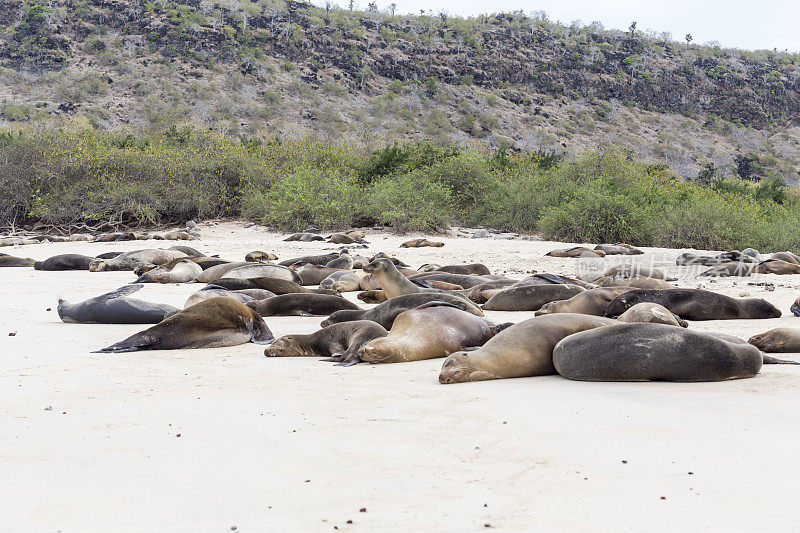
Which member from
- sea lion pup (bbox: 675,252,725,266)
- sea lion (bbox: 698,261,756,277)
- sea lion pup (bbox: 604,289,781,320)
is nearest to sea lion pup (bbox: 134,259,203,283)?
sea lion pup (bbox: 604,289,781,320)

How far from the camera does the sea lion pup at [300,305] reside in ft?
23.0

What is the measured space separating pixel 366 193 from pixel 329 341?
14.9 meters

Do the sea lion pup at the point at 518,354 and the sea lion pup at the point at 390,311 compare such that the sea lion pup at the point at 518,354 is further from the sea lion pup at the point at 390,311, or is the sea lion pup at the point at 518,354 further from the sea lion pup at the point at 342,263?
the sea lion pup at the point at 342,263

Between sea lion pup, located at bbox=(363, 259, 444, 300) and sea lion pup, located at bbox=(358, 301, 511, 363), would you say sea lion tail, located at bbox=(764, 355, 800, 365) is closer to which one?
sea lion pup, located at bbox=(358, 301, 511, 363)

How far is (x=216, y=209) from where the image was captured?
2197cm

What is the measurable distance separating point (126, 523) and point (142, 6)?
202 feet

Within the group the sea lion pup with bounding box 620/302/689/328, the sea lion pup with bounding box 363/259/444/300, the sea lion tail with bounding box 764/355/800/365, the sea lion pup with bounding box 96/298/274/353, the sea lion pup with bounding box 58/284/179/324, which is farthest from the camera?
the sea lion pup with bounding box 363/259/444/300

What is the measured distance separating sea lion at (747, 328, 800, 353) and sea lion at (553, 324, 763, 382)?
98 centimetres

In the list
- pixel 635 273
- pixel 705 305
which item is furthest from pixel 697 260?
pixel 705 305

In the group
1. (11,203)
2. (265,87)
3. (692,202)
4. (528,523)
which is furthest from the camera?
(265,87)

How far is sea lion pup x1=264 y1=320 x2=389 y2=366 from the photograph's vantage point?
5070 mm

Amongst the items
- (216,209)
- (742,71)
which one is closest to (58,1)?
(216,209)

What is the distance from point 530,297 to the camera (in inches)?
291

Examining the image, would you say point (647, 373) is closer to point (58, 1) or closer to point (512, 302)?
point (512, 302)
